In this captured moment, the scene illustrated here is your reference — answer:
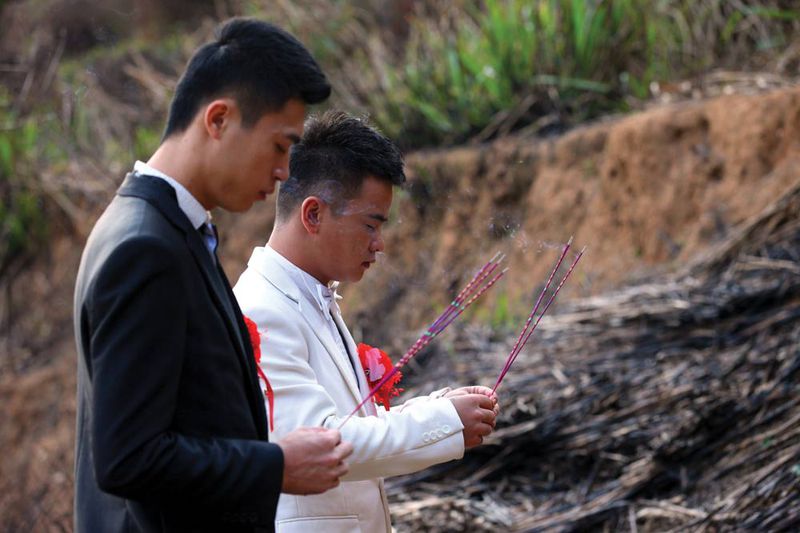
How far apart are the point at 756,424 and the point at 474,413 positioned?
2.36 m

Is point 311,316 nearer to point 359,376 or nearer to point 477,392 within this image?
point 359,376

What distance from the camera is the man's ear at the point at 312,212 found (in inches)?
119

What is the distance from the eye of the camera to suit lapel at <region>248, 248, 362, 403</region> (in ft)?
9.52

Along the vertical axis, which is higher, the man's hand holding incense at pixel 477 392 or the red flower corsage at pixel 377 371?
the man's hand holding incense at pixel 477 392

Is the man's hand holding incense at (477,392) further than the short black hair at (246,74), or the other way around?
the man's hand holding incense at (477,392)

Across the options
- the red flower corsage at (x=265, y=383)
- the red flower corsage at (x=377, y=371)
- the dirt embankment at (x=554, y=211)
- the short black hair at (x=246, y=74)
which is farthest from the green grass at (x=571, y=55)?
the short black hair at (x=246, y=74)

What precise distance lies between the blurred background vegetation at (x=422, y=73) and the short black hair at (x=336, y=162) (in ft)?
14.1

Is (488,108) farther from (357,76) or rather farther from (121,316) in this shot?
(121,316)

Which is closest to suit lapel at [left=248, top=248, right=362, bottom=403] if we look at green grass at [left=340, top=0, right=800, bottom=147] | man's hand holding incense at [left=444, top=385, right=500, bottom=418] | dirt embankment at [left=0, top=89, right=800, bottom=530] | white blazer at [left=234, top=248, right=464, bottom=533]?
white blazer at [left=234, top=248, right=464, bottom=533]

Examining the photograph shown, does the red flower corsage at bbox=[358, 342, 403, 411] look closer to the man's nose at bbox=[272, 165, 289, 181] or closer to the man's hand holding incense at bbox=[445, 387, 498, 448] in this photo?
the man's hand holding incense at bbox=[445, 387, 498, 448]

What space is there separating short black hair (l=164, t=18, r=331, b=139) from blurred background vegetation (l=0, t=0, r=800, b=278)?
5044mm

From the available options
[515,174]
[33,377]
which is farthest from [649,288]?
[33,377]

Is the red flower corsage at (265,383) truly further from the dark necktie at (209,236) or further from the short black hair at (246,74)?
the short black hair at (246,74)

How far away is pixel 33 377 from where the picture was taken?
10.2 meters
